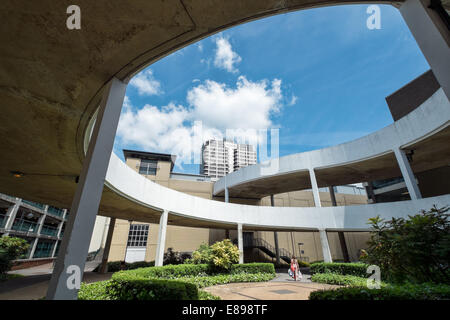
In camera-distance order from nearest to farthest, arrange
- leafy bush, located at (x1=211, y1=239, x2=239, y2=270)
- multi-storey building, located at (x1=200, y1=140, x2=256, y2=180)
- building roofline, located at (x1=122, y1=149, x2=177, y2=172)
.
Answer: leafy bush, located at (x1=211, y1=239, x2=239, y2=270) < building roofline, located at (x1=122, y1=149, x2=177, y2=172) < multi-storey building, located at (x1=200, y1=140, x2=256, y2=180)

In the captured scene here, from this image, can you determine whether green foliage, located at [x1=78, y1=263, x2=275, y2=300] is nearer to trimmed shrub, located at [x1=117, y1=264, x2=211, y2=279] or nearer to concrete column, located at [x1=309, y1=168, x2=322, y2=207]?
trimmed shrub, located at [x1=117, y1=264, x2=211, y2=279]

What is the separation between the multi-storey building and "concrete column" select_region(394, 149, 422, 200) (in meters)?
93.0

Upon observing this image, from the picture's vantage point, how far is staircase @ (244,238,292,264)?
23.8 m

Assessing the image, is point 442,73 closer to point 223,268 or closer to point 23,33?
point 23,33

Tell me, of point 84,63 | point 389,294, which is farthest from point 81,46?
point 389,294

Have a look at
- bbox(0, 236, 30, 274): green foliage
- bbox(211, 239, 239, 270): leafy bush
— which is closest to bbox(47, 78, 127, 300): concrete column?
bbox(211, 239, 239, 270): leafy bush

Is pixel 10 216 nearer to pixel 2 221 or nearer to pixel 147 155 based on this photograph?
pixel 2 221

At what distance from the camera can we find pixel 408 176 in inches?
520

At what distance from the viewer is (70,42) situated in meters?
3.17

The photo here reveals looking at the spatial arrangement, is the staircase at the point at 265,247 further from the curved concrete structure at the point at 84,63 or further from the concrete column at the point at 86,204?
the concrete column at the point at 86,204

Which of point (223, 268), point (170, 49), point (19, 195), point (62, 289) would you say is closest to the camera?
point (62, 289)

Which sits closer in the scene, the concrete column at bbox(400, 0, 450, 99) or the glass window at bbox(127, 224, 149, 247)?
the concrete column at bbox(400, 0, 450, 99)
